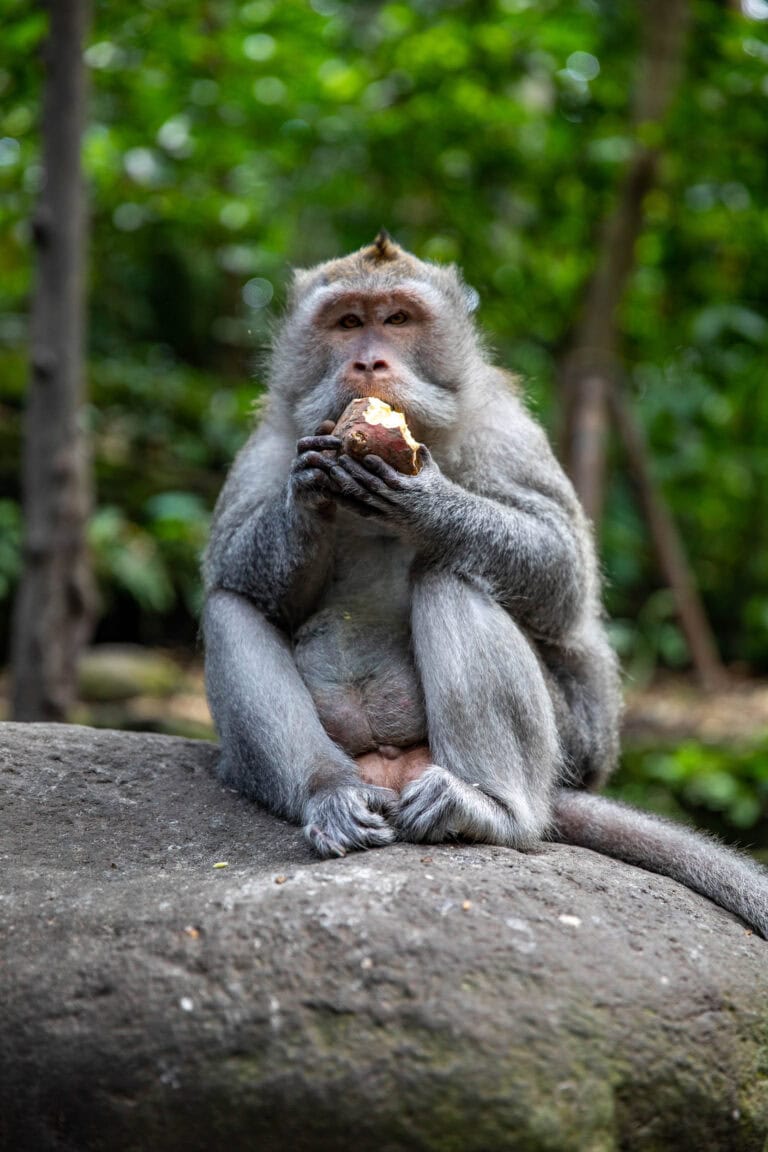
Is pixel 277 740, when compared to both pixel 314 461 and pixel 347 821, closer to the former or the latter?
pixel 347 821

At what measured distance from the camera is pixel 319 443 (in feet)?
16.5

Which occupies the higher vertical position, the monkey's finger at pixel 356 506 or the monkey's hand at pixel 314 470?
the monkey's hand at pixel 314 470

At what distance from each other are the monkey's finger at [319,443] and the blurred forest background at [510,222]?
13.8 ft

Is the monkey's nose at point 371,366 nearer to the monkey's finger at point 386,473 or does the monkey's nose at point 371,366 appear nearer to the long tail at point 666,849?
the monkey's finger at point 386,473

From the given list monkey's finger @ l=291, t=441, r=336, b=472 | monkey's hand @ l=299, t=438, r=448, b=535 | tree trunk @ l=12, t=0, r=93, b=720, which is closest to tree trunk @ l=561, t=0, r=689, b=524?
tree trunk @ l=12, t=0, r=93, b=720

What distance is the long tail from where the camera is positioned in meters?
5.04

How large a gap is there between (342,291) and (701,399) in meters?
11.1

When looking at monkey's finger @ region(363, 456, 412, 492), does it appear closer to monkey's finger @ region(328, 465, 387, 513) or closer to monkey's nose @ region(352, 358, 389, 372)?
monkey's finger @ region(328, 465, 387, 513)

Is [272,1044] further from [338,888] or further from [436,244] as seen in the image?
[436,244]

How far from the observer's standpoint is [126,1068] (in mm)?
3678

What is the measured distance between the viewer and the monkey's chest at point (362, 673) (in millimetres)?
5309

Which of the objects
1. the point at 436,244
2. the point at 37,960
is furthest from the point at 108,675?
the point at 37,960

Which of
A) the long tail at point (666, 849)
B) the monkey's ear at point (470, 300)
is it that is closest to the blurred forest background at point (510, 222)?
the monkey's ear at point (470, 300)

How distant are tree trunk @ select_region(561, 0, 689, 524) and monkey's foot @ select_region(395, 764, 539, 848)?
6161mm
